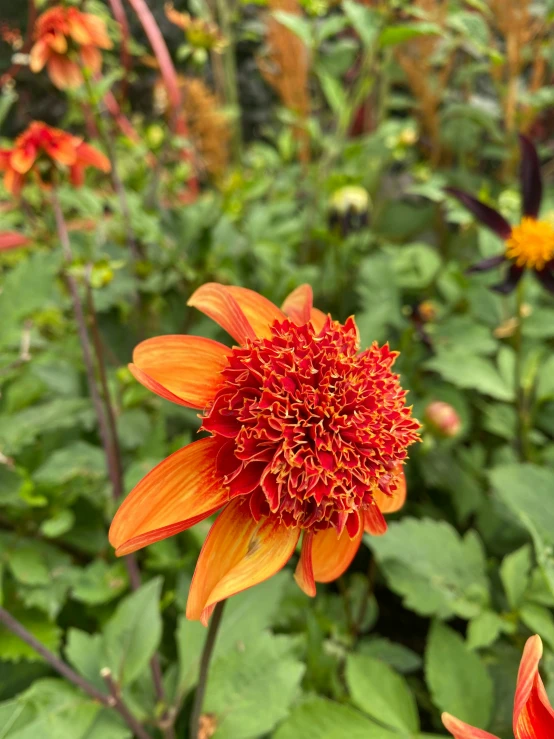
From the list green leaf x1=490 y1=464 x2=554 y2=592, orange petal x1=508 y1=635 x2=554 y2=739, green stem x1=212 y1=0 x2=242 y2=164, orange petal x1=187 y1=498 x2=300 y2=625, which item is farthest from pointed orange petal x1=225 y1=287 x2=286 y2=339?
green stem x1=212 y1=0 x2=242 y2=164

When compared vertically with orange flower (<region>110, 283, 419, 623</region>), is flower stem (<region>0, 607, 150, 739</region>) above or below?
below

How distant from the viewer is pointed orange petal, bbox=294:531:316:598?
0.35 m

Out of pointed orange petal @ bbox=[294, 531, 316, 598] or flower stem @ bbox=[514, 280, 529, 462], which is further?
flower stem @ bbox=[514, 280, 529, 462]

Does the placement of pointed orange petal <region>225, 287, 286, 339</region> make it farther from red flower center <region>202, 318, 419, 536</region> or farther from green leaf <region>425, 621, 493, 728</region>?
green leaf <region>425, 621, 493, 728</region>

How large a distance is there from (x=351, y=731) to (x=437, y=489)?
49 centimetres

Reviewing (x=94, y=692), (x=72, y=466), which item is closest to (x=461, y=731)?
(x=94, y=692)

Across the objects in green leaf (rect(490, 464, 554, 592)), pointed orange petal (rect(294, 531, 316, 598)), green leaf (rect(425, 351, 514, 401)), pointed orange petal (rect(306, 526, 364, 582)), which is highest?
pointed orange petal (rect(294, 531, 316, 598))

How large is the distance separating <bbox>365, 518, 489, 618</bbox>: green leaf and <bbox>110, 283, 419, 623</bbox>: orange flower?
33cm

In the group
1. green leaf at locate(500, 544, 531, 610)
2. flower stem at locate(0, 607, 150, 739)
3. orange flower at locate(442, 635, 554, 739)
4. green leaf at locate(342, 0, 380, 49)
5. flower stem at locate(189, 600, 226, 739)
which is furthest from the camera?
green leaf at locate(342, 0, 380, 49)

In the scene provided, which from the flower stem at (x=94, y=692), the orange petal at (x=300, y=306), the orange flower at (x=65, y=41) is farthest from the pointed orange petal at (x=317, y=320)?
the orange flower at (x=65, y=41)

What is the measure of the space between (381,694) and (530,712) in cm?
34

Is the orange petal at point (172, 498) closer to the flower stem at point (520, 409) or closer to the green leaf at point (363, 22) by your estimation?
the flower stem at point (520, 409)

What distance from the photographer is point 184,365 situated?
402 mm

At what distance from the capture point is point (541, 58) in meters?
1.37
